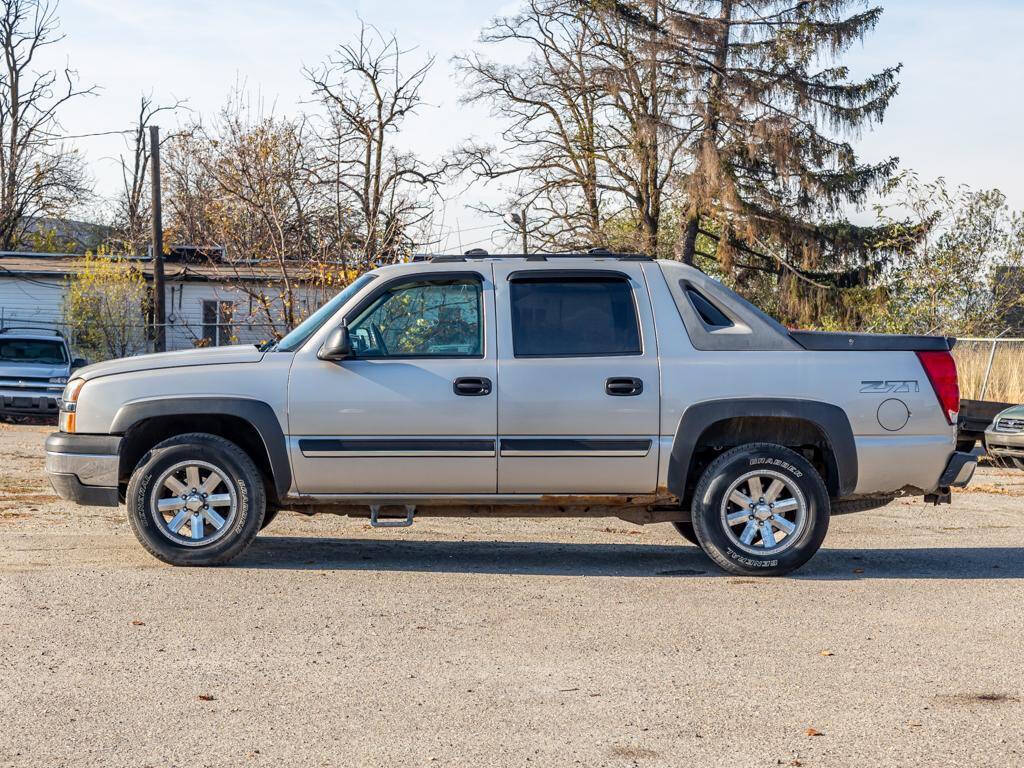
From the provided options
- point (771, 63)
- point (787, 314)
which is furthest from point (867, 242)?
point (771, 63)

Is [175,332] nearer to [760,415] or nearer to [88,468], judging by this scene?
[88,468]

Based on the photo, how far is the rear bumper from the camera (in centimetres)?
773

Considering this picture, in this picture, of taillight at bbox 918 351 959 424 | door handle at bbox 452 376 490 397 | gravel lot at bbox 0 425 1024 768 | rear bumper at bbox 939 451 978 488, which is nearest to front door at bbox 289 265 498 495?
door handle at bbox 452 376 490 397

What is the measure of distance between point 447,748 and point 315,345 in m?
3.87

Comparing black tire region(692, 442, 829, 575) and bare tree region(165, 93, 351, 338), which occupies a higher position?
bare tree region(165, 93, 351, 338)

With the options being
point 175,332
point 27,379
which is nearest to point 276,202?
point 27,379

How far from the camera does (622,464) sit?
300 inches

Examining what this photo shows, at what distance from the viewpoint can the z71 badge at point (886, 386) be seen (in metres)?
7.65

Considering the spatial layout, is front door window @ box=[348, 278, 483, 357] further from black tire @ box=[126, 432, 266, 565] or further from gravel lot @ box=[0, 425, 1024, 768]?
gravel lot @ box=[0, 425, 1024, 768]

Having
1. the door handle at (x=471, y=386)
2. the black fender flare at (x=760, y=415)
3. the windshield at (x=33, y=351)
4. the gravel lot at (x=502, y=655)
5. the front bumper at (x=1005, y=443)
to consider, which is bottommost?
the gravel lot at (x=502, y=655)

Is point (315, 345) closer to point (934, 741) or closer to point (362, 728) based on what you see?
point (362, 728)

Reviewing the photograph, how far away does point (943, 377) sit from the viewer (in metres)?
7.71

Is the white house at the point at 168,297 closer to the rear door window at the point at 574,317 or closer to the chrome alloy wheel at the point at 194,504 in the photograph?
the chrome alloy wheel at the point at 194,504

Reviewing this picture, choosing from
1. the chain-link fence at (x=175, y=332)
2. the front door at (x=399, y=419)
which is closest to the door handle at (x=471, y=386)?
the front door at (x=399, y=419)
